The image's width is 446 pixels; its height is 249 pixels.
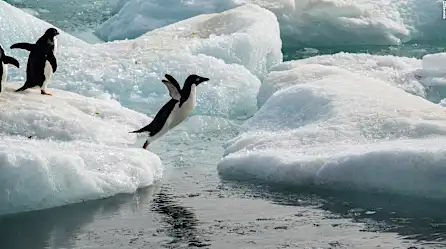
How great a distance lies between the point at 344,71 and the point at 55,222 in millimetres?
5121

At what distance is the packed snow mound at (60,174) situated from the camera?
22.5 feet

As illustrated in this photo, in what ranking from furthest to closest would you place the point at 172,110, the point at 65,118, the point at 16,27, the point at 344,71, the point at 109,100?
the point at 16,27, the point at 109,100, the point at 344,71, the point at 172,110, the point at 65,118

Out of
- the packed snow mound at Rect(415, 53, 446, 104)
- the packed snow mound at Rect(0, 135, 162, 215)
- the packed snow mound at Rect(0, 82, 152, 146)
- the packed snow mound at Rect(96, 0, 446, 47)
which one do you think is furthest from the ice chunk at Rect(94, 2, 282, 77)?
the packed snow mound at Rect(0, 135, 162, 215)

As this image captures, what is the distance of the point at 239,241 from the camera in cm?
600

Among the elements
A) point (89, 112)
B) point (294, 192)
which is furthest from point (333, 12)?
point (294, 192)

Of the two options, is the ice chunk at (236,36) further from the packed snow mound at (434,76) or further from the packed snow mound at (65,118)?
the packed snow mound at (65,118)

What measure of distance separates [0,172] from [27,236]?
80 centimetres

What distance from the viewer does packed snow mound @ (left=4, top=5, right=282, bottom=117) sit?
448 inches

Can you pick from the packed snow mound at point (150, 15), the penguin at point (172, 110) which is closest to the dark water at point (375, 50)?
the packed snow mound at point (150, 15)

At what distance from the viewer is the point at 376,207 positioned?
6.77m

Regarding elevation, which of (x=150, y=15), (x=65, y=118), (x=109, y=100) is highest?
(x=150, y=15)

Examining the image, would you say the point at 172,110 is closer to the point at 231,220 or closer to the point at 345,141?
the point at 345,141

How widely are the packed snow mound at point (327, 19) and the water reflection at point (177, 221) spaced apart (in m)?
10.3

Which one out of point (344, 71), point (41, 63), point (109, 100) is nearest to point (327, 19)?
point (344, 71)
